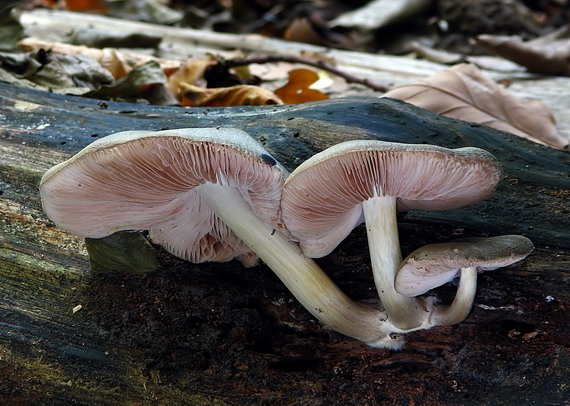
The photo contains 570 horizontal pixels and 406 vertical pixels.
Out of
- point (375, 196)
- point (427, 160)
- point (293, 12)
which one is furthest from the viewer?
point (293, 12)

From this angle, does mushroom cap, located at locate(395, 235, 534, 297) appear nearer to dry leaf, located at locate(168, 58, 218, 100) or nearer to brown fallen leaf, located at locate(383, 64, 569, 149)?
brown fallen leaf, located at locate(383, 64, 569, 149)

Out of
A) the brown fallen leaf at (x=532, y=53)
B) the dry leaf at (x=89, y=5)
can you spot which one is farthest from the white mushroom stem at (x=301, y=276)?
the dry leaf at (x=89, y=5)

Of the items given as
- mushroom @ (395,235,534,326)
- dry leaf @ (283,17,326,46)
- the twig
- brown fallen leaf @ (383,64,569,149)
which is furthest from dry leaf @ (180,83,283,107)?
dry leaf @ (283,17,326,46)

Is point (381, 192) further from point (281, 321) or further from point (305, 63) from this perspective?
point (305, 63)

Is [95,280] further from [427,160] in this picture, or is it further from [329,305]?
[427,160]

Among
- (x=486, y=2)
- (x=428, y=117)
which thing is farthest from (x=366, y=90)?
(x=486, y=2)

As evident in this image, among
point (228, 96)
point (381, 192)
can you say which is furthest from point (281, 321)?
point (228, 96)

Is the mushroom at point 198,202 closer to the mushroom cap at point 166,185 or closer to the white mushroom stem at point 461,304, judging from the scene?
the mushroom cap at point 166,185
